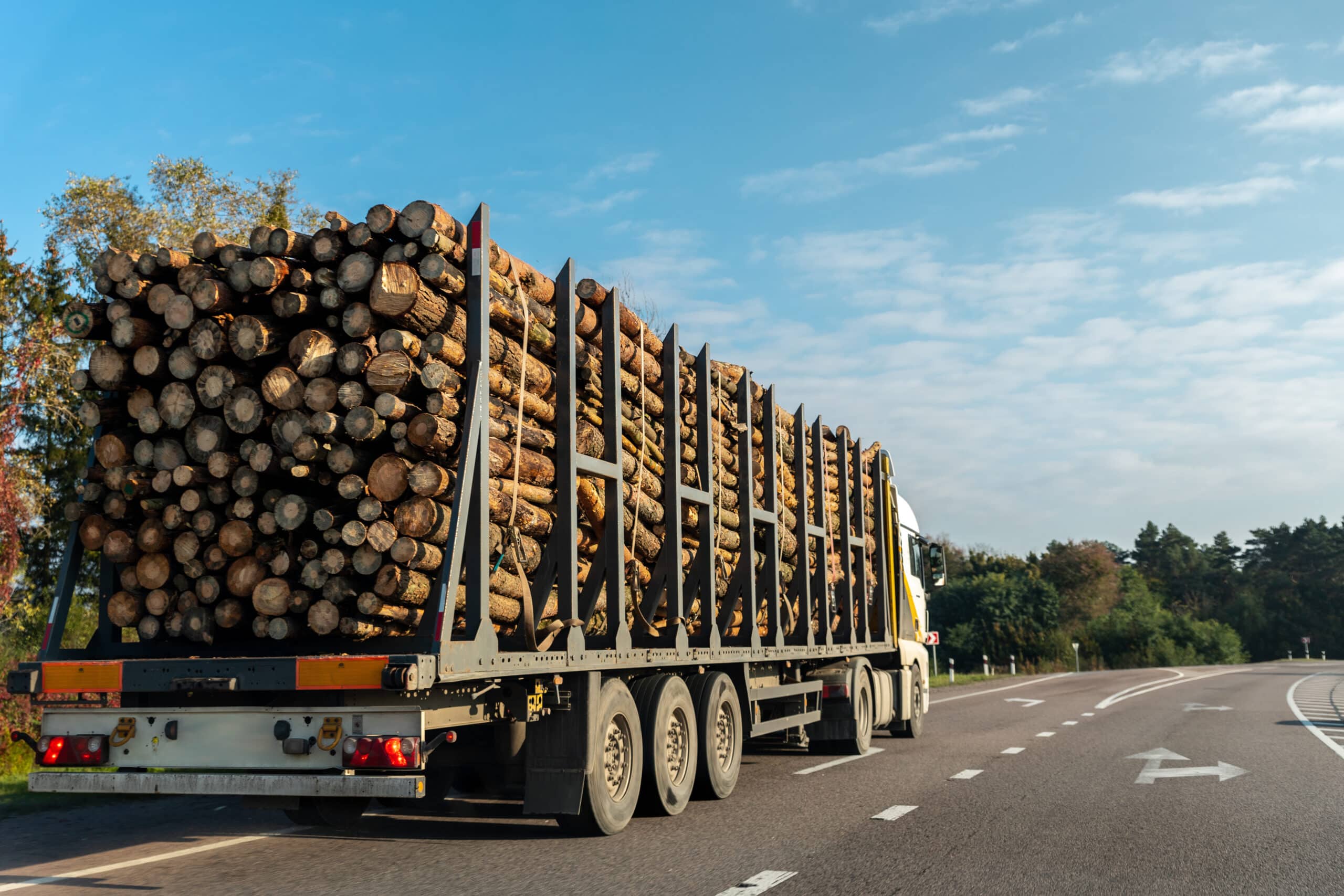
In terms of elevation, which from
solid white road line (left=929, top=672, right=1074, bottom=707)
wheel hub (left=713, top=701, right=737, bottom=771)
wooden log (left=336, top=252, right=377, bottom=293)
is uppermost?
wooden log (left=336, top=252, right=377, bottom=293)

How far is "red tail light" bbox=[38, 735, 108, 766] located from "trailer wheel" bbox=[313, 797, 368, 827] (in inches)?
58.3

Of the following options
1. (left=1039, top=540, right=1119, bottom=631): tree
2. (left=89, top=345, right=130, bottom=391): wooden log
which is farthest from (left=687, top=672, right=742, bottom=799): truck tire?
(left=1039, top=540, right=1119, bottom=631): tree

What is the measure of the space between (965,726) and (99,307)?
14400 mm

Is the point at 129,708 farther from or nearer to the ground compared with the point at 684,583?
nearer to the ground

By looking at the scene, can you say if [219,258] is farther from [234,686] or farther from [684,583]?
[684,583]

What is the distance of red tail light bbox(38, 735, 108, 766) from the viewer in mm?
6184

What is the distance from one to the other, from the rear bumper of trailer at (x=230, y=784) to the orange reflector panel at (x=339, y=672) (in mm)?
454

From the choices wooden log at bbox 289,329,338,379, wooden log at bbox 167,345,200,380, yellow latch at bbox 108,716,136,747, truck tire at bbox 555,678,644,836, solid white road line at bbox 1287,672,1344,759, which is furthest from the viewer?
solid white road line at bbox 1287,672,1344,759

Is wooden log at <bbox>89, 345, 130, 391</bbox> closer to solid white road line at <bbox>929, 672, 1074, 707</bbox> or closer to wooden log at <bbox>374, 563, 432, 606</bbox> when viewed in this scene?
wooden log at <bbox>374, 563, 432, 606</bbox>

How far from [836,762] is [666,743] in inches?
188

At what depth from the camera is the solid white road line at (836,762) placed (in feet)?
37.3

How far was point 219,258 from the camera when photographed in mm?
6820

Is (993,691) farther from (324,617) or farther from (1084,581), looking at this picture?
(1084,581)

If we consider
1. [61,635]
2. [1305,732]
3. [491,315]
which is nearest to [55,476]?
[61,635]
